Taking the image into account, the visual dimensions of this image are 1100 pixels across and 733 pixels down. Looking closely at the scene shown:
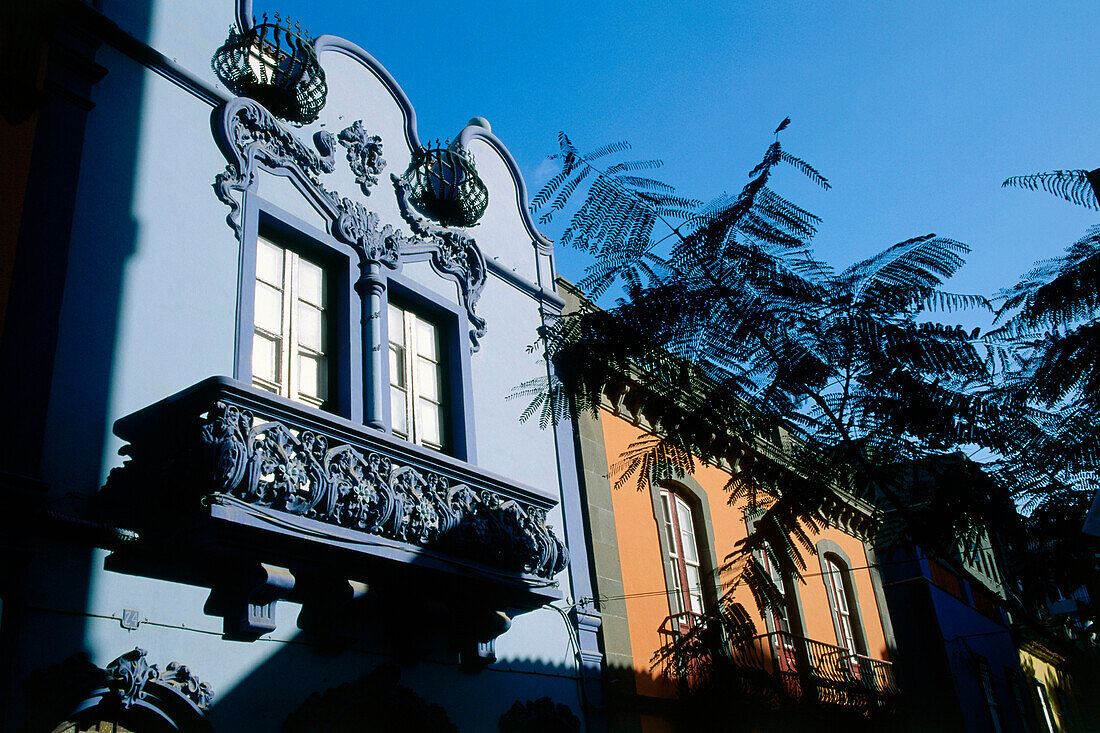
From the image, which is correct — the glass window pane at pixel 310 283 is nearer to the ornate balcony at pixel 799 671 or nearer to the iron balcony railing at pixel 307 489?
the iron balcony railing at pixel 307 489

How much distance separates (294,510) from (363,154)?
462 centimetres

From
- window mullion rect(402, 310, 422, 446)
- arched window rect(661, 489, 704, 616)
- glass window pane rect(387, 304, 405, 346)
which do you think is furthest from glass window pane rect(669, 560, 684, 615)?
glass window pane rect(387, 304, 405, 346)

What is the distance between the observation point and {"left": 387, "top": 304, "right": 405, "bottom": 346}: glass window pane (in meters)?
9.35

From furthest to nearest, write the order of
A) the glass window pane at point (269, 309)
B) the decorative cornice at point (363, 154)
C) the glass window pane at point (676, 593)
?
1. the glass window pane at point (676, 593)
2. the decorative cornice at point (363, 154)
3. the glass window pane at point (269, 309)

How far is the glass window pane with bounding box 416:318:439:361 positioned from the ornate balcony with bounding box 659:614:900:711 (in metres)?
3.74

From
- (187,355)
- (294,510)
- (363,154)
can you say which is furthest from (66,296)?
(363,154)

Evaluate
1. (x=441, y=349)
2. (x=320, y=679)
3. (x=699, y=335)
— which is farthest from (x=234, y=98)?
(x=699, y=335)

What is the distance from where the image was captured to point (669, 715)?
1006 cm

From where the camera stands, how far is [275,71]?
8.77 meters

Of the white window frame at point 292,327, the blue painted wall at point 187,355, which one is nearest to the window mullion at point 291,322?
the white window frame at point 292,327

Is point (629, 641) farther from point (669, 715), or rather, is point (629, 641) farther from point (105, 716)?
point (105, 716)

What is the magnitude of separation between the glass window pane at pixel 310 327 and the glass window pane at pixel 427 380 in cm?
117

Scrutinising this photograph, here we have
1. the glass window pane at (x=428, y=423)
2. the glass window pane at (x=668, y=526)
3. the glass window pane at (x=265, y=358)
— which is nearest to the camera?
the glass window pane at (x=265, y=358)

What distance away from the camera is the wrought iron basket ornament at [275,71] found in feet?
28.2
